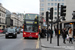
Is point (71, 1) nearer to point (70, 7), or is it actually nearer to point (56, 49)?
point (70, 7)

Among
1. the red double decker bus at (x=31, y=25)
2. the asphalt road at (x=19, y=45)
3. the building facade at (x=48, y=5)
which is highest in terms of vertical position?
the building facade at (x=48, y=5)

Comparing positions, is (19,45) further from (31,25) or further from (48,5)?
(48,5)

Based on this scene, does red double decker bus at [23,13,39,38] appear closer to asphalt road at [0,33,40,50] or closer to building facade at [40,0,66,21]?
asphalt road at [0,33,40,50]

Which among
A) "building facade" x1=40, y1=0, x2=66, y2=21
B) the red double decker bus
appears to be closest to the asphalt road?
the red double decker bus

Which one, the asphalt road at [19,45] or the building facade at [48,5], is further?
the building facade at [48,5]

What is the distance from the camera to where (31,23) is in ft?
66.6

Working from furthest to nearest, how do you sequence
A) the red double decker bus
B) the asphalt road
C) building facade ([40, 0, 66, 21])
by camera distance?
building facade ([40, 0, 66, 21]) → the red double decker bus → the asphalt road

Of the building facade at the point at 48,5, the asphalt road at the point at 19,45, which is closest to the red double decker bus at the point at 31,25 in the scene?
the asphalt road at the point at 19,45

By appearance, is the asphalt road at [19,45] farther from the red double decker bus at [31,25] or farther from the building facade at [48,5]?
the building facade at [48,5]

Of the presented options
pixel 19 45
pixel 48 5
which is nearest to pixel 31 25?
pixel 19 45

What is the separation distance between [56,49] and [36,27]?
10333 mm

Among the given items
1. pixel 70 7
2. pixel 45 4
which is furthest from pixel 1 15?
pixel 70 7

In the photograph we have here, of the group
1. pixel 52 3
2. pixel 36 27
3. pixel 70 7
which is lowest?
pixel 36 27

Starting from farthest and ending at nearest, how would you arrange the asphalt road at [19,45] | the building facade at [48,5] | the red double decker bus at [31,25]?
the building facade at [48,5] → the red double decker bus at [31,25] → the asphalt road at [19,45]
